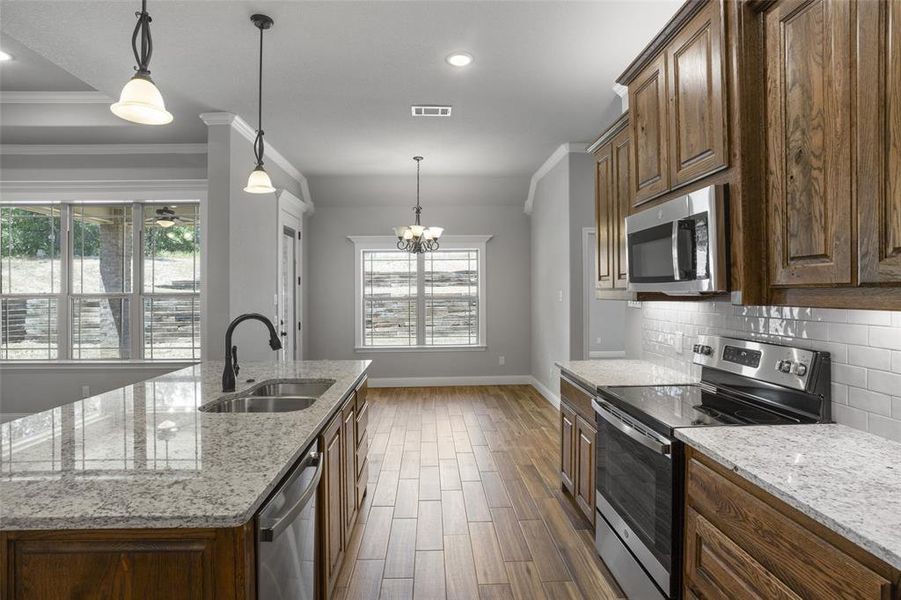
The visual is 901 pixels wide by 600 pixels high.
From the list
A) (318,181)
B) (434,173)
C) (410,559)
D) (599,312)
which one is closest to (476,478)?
(410,559)

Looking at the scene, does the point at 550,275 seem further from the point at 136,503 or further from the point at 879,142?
the point at 136,503

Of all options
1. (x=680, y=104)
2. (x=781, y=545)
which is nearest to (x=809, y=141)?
(x=680, y=104)

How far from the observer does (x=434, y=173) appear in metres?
6.21

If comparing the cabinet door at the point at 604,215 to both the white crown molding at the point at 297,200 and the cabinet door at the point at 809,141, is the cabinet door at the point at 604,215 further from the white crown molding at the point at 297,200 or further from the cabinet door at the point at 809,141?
the white crown molding at the point at 297,200

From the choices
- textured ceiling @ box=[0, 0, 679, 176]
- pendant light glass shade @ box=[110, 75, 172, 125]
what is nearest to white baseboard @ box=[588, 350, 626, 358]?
textured ceiling @ box=[0, 0, 679, 176]

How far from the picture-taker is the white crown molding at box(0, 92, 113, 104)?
159 inches

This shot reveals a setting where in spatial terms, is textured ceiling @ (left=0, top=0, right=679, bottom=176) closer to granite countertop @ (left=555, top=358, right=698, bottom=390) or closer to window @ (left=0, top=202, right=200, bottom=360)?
window @ (left=0, top=202, right=200, bottom=360)

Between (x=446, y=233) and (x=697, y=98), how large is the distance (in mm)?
5169

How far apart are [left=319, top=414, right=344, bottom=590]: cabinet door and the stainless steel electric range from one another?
1.24 meters

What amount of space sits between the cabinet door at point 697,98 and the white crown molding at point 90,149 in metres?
4.31

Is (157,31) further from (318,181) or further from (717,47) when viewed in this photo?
(318,181)

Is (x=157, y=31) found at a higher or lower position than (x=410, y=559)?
higher

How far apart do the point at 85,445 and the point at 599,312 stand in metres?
5.67

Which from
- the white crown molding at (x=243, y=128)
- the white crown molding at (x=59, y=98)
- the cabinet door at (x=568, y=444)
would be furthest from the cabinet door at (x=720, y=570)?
the white crown molding at (x=59, y=98)
